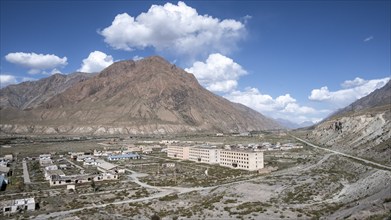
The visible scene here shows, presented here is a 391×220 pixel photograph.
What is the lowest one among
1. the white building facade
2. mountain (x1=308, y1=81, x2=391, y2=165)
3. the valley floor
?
the valley floor

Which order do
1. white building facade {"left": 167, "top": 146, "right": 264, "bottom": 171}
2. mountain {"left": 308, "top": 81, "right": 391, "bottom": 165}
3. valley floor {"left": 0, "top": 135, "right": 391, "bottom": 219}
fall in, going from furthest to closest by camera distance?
1. white building facade {"left": 167, "top": 146, "right": 264, "bottom": 171}
2. mountain {"left": 308, "top": 81, "right": 391, "bottom": 165}
3. valley floor {"left": 0, "top": 135, "right": 391, "bottom": 219}

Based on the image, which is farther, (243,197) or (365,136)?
(365,136)

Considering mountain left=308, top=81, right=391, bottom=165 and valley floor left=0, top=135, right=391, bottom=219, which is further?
mountain left=308, top=81, right=391, bottom=165

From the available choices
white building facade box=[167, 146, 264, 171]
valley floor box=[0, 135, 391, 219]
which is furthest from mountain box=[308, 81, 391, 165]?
white building facade box=[167, 146, 264, 171]

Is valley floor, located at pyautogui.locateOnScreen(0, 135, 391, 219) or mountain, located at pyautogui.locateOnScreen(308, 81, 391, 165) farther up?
mountain, located at pyautogui.locateOnScreen(308, 81, 391, 165)

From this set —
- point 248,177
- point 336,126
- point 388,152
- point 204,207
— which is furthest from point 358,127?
point 204,207

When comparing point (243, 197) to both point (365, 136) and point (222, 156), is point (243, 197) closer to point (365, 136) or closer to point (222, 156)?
point (222, 156)

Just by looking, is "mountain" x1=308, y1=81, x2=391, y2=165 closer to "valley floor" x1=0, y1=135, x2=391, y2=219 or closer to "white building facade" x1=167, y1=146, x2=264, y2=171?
"valley floor" x1=0, y1=135, x2=391, y2=219

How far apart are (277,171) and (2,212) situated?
185ft

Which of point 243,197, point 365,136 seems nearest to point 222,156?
point 243,197

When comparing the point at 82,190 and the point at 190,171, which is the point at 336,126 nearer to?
the point at 190,171

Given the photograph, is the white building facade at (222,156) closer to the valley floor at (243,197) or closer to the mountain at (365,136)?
the valley floor at (243,197)

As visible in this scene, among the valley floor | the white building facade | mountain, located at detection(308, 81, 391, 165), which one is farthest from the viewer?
the white building facade

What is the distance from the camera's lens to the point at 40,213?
152 ft
